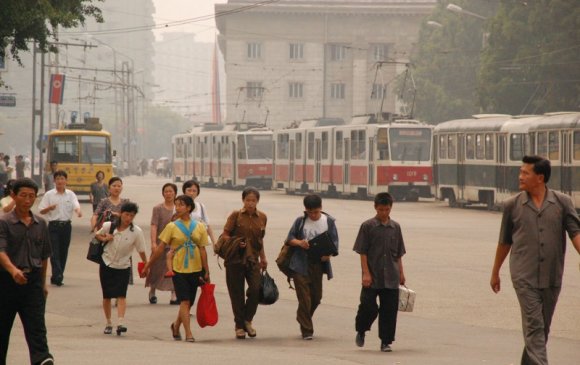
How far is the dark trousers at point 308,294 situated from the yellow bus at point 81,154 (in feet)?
129

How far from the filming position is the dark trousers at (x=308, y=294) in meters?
13.9

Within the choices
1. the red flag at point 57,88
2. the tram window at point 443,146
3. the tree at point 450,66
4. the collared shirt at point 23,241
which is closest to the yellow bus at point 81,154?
the tram window at point 443,146

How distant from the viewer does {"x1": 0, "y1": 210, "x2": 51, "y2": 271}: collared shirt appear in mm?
10281

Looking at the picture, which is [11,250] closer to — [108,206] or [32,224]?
[32,224]

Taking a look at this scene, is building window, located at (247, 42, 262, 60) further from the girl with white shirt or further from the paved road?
the girl with white shirt

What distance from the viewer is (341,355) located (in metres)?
12.6

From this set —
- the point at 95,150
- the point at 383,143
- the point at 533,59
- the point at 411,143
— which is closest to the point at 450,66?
the point at 533,59

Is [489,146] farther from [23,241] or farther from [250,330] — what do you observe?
[23,241]

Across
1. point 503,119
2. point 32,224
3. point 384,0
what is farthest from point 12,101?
point 384,0

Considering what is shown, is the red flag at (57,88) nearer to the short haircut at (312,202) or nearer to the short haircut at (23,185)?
the short haircut at (312,202)

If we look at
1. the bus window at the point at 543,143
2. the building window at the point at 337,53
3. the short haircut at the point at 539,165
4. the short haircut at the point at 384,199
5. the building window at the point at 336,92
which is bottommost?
the short haircut at the point at 384,199

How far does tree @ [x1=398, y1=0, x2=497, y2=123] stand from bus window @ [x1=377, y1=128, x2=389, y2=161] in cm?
2675

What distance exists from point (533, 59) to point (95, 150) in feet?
56.5

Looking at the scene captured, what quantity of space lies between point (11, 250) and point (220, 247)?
398 cm
